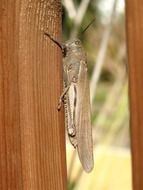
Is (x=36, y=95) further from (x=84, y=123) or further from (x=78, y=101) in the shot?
(x=78, y=101)

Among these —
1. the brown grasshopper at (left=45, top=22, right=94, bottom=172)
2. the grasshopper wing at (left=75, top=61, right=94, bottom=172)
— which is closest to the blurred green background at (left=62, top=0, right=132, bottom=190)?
the brown grasshopper at (left=45, top=22, right=94, bottom=172)

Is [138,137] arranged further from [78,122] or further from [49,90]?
[78,122]

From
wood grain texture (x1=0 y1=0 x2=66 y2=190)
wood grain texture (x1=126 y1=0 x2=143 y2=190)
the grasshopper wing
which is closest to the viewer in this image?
wood grain texture (x1=0 y1=0 x2=66 y2=190)

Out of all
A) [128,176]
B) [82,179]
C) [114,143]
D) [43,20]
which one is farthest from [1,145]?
[114,143]

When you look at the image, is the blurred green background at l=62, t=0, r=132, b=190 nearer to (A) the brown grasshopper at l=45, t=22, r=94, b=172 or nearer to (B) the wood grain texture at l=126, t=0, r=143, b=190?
(A) the brown grasshopper at l=45, t=22, r=94, b=172

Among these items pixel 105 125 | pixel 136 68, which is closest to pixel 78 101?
pixel 136 68

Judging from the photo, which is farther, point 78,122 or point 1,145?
point 78,122
